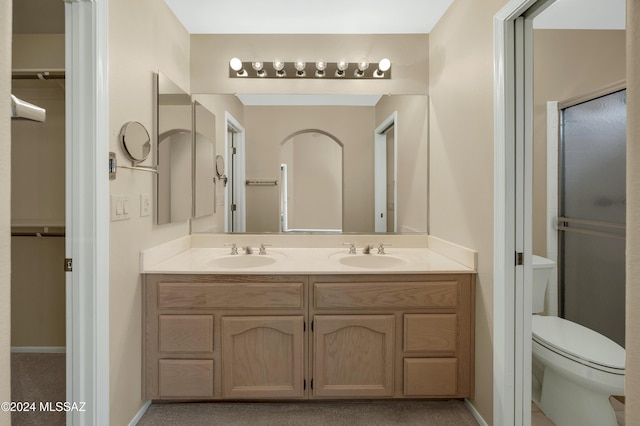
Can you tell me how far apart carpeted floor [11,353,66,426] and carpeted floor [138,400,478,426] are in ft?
1.87

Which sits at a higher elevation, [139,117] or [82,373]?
[139,117]

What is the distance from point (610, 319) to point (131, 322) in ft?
7.69

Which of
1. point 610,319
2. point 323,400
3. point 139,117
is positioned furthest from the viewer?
point 323,400

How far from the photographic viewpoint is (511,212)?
1.55 meters

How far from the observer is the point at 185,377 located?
1.81 m

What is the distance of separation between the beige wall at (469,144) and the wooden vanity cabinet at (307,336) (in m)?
0.14

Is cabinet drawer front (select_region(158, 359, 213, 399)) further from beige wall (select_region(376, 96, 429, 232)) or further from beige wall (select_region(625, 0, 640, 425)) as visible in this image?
beige wall (select_region(625, 0, 640, 425))

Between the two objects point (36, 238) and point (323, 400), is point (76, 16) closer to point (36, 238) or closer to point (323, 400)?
point (36, 238)

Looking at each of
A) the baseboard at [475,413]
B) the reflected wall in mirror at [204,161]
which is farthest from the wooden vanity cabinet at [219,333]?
the baseboard at [475,413]

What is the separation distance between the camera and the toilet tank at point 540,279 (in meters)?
1.88

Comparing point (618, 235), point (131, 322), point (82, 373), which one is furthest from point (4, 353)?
point (618, 235)

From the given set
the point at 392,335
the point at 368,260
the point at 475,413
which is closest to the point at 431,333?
the point at 392,335

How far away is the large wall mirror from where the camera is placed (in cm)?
245

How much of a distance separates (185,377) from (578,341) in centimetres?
197
